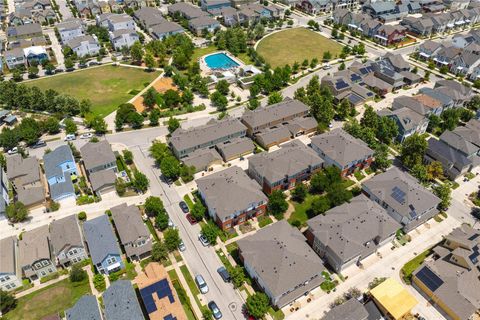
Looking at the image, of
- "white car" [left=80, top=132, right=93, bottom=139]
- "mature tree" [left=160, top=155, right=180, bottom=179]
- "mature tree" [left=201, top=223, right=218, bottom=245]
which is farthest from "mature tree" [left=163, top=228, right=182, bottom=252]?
"white car" [left=80, top=132, right=93, bottom=139]

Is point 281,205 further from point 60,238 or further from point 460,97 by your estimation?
point 460,97

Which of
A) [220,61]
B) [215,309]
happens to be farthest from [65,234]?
[220,61]

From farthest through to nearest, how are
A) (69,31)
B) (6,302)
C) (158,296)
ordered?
(69,31) < (6,302) < (158,296)

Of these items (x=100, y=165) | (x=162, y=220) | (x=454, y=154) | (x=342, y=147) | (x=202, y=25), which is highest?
(x=202, y=25)

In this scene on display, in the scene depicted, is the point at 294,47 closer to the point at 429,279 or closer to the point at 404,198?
the point at 404,198

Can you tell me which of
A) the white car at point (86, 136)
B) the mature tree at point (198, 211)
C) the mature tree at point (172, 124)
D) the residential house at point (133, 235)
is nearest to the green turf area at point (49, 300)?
the residential house at point (133, 235)

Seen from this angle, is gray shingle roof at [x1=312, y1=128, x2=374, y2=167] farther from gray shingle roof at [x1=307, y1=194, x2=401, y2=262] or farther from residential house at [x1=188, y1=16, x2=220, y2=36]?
residential house at [x1=188, y1=16, x2=220, y2=36]

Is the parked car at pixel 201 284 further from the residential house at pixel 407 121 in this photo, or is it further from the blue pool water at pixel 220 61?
the blue pool water at pixel 220 61
